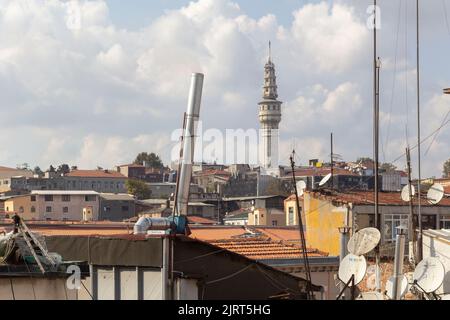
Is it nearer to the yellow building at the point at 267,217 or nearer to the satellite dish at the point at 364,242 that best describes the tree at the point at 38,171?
the yellow building at the point at 267,217

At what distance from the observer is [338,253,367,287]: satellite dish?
21.6 m

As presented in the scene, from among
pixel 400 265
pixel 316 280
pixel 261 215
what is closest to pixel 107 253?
pixel 400 265

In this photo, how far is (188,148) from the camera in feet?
90.9

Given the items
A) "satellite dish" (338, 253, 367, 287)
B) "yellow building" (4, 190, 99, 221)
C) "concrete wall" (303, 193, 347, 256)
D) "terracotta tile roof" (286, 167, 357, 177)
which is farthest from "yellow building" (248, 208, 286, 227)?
"satellite dish" (338, 253, 367, 287)

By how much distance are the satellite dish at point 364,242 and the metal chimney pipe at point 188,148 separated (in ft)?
18.6

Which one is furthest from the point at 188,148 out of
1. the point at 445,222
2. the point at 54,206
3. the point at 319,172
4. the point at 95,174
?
the point at 95,174

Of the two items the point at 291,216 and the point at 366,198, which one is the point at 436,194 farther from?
the point at 291,216

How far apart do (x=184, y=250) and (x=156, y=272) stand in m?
0.77

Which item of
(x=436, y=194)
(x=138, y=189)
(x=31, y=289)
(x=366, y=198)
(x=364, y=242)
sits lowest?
(x=31, y=289)

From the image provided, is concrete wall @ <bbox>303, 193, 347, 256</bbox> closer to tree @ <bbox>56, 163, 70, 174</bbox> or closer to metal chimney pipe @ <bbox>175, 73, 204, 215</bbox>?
metal chimney pipe @ <bbox>175, 73, 204, 215</bbox>

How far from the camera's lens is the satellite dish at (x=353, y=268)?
21.6 meters

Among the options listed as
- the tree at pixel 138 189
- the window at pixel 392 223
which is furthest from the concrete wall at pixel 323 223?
the tree at pixel 138 189

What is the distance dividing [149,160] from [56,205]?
217ft
